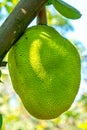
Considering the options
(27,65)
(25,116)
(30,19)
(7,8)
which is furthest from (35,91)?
(25,116)

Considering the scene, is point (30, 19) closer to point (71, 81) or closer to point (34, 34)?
point (34, 34)

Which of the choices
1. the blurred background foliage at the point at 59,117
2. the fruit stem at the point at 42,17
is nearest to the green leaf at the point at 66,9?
the fruit stem at the point at 42,17

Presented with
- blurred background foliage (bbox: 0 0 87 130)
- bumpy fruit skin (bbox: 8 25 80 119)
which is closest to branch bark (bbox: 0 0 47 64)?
bumpy fruit skin (bbox: 8 25 80 119)

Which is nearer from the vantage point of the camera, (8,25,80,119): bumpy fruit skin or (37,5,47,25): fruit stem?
(8,25,80,119): bumpy fruit skin

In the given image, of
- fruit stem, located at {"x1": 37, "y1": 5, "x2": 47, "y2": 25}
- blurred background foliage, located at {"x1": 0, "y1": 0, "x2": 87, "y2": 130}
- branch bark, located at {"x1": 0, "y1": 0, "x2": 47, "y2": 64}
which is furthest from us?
blurred background foliage, located at {"x1": 0, "y1": 0, "x2": 87, "y2": 130}

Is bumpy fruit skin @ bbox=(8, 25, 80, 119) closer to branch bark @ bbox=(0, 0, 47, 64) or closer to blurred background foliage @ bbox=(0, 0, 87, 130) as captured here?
branch bark @ bbox=(0, 0, 47, 64)

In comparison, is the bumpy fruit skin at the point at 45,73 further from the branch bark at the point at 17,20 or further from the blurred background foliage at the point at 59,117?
the blurred background foliage at the point at 59,117
